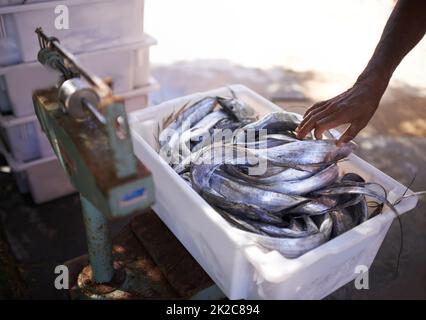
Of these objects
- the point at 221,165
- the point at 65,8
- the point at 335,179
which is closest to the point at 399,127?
the point at 335,179

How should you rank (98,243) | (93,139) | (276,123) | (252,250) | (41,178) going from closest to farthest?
(93,139) < (252,250) < (98,243) < (276,123) < (41,178)

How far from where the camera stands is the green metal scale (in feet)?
3.53

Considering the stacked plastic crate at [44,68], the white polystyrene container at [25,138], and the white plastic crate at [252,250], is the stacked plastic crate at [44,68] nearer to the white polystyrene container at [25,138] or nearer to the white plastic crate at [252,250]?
the white polystyrene container at [25,138]

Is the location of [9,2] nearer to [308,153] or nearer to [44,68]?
[44,68]

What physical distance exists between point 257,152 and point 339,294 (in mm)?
1518

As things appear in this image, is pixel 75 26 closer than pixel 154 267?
No

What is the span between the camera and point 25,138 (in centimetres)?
296

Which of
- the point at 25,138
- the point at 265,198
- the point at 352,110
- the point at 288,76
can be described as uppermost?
the point at 352,110

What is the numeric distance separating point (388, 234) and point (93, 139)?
288 centimetres

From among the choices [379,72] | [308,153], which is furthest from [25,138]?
[379,72]

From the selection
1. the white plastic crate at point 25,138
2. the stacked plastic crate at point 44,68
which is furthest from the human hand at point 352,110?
the white plastic crate at point 25,138

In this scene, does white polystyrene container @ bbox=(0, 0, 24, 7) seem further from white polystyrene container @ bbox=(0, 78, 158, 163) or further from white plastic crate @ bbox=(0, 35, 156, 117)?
white polystyrene container @ bbox=(0, 78, 158, 163)

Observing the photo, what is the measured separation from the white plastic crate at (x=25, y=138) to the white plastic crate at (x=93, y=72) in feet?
0.22
